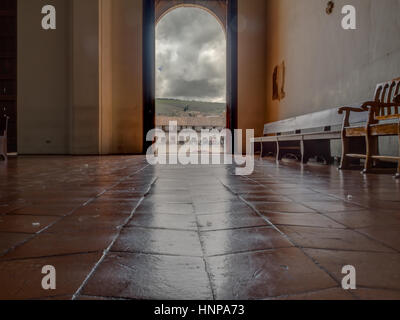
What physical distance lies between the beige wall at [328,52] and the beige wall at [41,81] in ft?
19.7

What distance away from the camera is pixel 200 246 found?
45.5 inches

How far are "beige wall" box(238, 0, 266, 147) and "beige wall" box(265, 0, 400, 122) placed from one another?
0.45 metres

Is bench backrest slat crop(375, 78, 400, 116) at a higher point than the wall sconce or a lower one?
lower

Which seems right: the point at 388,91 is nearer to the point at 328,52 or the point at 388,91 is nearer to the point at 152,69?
the point at 328,52

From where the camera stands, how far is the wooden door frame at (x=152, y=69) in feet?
32.4

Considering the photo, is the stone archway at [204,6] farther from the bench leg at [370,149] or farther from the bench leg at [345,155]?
the bench leg at [370,149]

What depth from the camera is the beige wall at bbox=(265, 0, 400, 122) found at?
4.42 m

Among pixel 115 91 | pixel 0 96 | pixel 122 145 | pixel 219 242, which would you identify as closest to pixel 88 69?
pixel 115 91

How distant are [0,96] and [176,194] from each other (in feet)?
31.9

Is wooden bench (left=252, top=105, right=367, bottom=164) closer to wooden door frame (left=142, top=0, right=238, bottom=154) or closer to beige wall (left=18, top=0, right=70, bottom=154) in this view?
wooden door frame (left=142, top=0, right=238, bottom=154)
